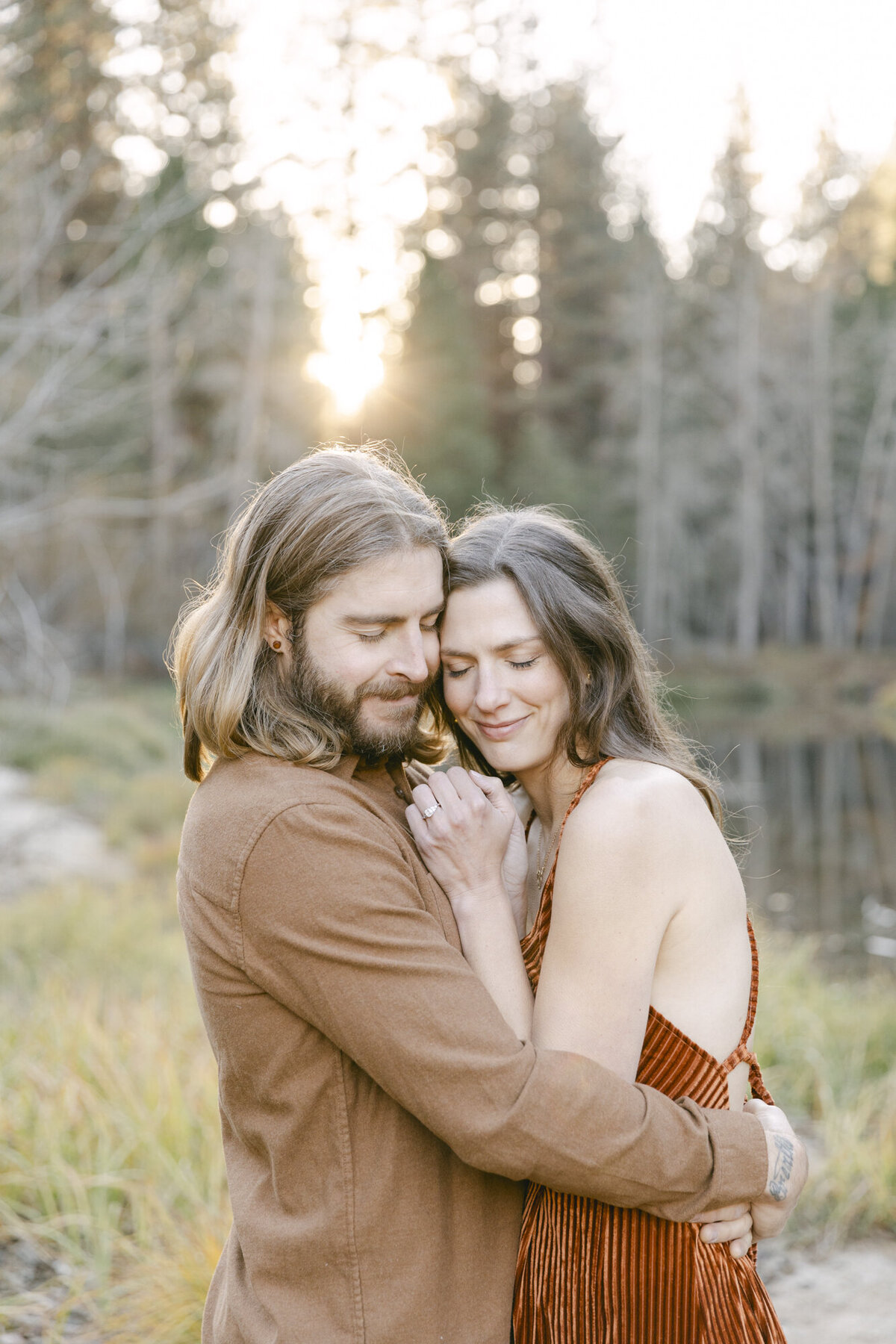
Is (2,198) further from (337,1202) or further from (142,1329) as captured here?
(337,1202)

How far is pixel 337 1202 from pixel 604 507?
105 feet

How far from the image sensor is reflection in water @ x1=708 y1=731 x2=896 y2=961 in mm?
10586

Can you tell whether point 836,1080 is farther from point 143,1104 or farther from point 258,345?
point 258,345

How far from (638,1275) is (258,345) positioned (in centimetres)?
2527

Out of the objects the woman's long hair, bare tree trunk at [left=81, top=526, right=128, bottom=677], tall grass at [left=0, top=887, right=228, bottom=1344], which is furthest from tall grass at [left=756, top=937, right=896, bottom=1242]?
bare tree trunk at [left=81, top=526, right=128, bottom=677]

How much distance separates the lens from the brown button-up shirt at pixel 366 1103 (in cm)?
187

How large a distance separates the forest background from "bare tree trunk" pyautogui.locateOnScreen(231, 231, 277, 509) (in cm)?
8

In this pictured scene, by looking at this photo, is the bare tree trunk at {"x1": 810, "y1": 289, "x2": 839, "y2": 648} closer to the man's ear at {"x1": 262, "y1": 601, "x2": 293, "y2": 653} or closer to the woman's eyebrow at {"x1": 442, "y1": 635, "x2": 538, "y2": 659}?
the woman's eyebrow at {"x1": 442, "y1": 635, "x2": 538, "y2": 659}

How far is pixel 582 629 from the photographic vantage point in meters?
2.55

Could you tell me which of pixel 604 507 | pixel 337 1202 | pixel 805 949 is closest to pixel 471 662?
pixel 337 1202

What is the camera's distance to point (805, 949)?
8023 mm

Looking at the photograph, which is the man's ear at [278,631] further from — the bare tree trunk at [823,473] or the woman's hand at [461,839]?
the bare tree trunk at [823,473]

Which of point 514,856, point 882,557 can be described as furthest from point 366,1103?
point 882,557

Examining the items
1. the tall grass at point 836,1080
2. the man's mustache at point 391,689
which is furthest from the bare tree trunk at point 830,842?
the man's mustache at point 391,689
